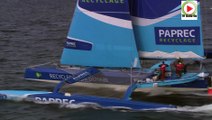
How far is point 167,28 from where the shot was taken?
770 inches

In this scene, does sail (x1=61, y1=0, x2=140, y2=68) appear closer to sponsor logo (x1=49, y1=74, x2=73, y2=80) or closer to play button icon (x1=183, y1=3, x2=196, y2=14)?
sponsor logo (x1=49, y1=74, x2=73, y2=80)

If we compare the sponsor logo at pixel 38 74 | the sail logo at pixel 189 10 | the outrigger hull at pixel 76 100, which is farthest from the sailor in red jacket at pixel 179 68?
the sponsor logo at pixel 38 74

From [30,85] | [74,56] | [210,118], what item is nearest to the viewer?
[210,118]

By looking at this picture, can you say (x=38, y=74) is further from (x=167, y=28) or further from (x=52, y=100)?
(x=167, y=28)

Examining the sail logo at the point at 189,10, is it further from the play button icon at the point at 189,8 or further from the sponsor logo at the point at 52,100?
the sponsor logo at the point at 52,100

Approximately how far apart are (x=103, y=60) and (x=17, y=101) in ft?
13.3

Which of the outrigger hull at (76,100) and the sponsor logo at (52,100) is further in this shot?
the sponsor logo at (52,100)

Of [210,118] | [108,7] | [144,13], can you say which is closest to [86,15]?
[108,7]

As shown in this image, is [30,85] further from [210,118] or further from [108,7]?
[210,118]

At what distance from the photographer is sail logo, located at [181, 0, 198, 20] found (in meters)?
18.8

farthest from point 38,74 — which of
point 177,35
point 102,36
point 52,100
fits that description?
point 177,35

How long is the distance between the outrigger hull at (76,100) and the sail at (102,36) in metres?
2.57

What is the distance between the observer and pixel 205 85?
63.4 feet

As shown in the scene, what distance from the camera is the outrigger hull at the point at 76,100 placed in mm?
17406
